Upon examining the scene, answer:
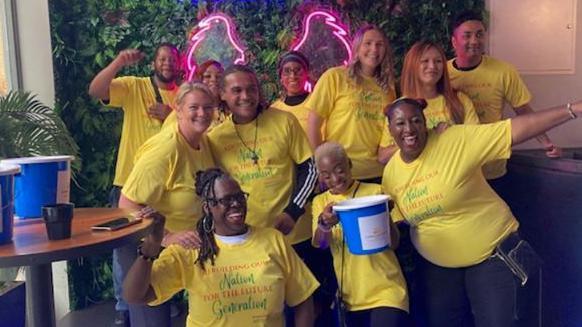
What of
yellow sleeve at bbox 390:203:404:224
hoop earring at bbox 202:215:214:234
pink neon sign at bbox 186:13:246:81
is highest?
pink neon sign at bbox 186:13:246:81

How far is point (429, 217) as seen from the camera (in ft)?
9.21

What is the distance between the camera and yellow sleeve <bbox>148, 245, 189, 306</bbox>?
2221 millimetres

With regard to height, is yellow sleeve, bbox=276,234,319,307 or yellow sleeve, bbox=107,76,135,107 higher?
yellow sleeve, bbox=107,76,135,107

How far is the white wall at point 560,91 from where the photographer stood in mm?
4336

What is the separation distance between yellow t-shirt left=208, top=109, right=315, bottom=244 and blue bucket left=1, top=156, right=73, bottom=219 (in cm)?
86

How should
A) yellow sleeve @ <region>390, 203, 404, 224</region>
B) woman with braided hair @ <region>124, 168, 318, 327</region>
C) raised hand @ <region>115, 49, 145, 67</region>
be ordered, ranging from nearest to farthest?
woman with braided hair @ <region>124, 168, 318, 327</region> → yellow sleeve @ <region>390, 203, 404, 224</region> → raised hand @ <region>115, 49, 145, 67</region>

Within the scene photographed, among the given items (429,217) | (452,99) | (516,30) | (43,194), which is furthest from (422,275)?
(516,30)

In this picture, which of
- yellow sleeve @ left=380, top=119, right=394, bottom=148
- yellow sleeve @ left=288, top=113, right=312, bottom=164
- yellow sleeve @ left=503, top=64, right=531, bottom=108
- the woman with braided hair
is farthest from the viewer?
yellow sleeve @ left=503, top=64, right=531, bottom=108

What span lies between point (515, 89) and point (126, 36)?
250 centimetres

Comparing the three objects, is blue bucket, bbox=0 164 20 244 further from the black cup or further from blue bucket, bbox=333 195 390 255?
blue bucket, bbox=333 195 390 255

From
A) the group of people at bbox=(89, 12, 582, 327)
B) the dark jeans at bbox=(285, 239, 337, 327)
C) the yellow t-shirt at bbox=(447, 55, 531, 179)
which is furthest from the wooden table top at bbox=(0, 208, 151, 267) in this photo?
the yellow t-shirt at bbox=(447, 55, 531, 179)

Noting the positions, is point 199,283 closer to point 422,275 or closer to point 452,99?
point 422,275

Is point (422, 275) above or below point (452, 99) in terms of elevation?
below

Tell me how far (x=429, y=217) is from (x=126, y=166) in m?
1.90
